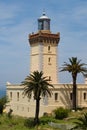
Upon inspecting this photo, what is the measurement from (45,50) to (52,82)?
15.7 feet

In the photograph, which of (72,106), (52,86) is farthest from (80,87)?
(52,86)

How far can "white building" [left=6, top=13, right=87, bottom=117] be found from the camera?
64.4m

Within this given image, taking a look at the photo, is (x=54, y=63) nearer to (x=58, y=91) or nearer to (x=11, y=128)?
(x=58, y=91)

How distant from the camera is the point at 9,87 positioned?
240 ft

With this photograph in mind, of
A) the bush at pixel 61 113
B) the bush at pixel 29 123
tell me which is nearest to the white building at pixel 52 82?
the bush at pixel 61 113

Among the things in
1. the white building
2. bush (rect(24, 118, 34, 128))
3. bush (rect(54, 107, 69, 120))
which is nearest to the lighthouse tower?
the white building

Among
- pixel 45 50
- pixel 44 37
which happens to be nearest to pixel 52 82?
pixel 45 50

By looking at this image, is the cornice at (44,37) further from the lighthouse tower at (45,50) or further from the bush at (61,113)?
the bush at (61,113)

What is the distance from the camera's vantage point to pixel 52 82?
68500 mm

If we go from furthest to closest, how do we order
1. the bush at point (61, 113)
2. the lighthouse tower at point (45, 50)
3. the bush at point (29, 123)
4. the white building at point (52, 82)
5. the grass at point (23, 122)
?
the lighthouse tower at point (45, 50), the white building at point (52, 82), the bush at point (61, 113), the bush at point (29, 123), the grass at point (23, 122)

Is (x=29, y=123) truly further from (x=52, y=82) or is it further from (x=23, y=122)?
(x=52, y=82)

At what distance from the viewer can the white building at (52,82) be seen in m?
64.4

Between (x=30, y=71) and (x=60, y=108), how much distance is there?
38.2 feet

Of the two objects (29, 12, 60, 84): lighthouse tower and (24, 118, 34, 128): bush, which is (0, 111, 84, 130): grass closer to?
(24, 118, 34, 128): bush
